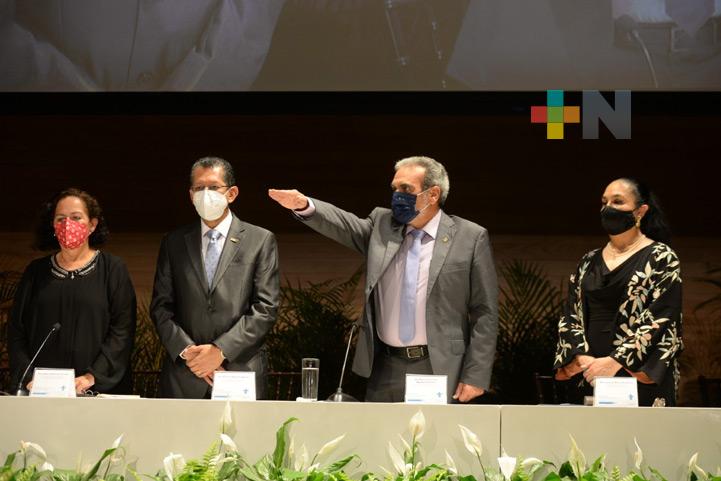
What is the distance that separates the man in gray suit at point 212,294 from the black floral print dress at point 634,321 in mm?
1067

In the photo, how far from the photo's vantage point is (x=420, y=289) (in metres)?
3.33

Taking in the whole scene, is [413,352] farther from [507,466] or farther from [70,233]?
[70,233]

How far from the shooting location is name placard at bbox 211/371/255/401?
2783 millimetres

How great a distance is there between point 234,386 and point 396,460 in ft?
2.05

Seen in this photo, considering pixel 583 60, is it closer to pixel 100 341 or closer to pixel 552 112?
pixel 552 112

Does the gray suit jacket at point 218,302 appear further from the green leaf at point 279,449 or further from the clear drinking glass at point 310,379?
the green leaf at point 279,449

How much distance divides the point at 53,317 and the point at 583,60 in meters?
2.61

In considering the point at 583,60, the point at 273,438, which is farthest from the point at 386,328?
the point at 583,60

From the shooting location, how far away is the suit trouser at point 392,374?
10.7 feet

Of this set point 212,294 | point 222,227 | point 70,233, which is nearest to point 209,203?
point 222,227

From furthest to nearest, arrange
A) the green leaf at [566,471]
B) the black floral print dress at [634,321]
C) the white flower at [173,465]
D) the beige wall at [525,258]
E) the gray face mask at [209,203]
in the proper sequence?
the beige wall at [525,258]
the gray face mask at [209,203]
the black floral print dress at [634,321]
the green leaf at [566,471]
the white flower at [173,465]

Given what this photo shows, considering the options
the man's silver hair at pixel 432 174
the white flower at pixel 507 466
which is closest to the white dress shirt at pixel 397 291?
the man's silver hair at pixel 432 174

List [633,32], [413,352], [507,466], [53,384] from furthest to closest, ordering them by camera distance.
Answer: [633,32], [413,352], [53,384], [507,466]

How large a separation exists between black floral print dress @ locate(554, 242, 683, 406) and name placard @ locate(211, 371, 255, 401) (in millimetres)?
Result: 1162
